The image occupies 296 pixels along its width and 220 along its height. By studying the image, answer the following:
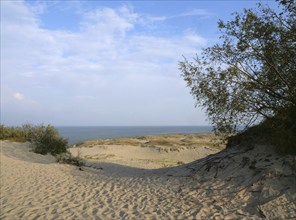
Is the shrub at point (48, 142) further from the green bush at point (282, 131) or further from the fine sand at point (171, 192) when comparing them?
the green bush at point (282, 131)

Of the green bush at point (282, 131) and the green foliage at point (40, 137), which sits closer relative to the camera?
the green bush at point (282, 131)

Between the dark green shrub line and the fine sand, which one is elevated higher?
the dark green shrub line

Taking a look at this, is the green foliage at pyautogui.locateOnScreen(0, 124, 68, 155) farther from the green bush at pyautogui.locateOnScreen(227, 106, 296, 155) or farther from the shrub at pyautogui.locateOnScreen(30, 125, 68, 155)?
the green bush at pyautogui.locateOnScreen(227, 106, 296, 155)

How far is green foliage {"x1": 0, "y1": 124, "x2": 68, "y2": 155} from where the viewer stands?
2472 cm

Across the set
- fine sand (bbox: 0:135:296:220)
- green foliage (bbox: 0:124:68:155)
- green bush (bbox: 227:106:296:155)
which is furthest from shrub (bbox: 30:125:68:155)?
green bush (bbox: 227:106:296:155)

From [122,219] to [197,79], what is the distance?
20.2 feet

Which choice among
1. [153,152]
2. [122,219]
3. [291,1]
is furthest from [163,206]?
[153,152]

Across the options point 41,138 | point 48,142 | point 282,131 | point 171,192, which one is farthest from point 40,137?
point 282,131

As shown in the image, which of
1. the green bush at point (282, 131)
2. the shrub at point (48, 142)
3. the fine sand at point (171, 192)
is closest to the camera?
the fine sand at point (171, 192)

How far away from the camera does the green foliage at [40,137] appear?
24.7 metres

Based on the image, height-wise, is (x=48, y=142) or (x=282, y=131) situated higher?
(x=282, y=131)

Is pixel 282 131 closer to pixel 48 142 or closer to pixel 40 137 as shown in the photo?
pixel 48 142

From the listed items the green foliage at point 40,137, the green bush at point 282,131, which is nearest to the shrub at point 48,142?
the green foliage at point 40,137

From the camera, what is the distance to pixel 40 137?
83.8 ft
